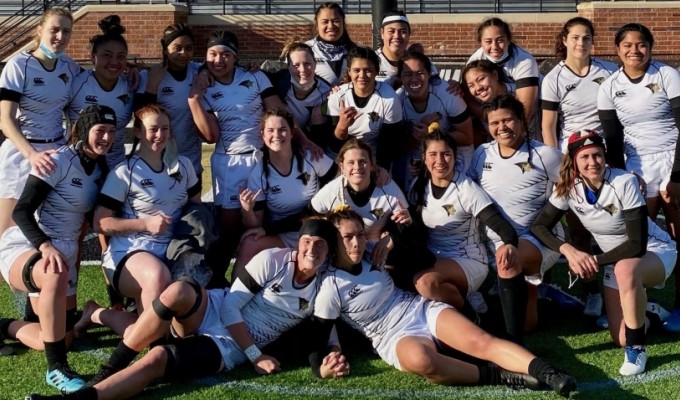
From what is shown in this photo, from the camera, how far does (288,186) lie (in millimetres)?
5496

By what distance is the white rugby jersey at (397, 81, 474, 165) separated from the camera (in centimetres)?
580

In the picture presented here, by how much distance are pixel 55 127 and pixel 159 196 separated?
3.35 feet

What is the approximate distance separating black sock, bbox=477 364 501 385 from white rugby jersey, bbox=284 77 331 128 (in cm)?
215

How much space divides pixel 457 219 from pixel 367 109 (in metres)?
0.91

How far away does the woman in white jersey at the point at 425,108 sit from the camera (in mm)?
5711

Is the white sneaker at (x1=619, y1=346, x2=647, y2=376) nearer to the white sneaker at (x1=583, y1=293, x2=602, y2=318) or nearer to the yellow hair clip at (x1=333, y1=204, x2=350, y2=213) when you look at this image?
the white sneaker at (x1=583, y1=293, x2=602, y2=318)

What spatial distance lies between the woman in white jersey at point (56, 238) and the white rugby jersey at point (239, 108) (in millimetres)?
912

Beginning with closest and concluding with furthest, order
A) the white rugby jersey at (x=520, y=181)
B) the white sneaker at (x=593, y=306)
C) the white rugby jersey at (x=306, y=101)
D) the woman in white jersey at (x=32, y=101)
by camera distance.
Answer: the white rugby jersey at (x=520, y=181) < the woman in white jersey at (x=32, y=101) < the white sneaker at (x=593, y=306) < the white rugby jersey at (x=306, y=101)

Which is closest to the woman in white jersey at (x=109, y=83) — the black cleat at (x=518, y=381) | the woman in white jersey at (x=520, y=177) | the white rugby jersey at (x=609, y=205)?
the woman in white jersey at (x=520, y=177)

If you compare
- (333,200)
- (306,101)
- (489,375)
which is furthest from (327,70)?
(489,375)

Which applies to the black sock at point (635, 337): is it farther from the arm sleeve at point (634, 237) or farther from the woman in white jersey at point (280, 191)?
the woman in white jersey at point (280, 191)

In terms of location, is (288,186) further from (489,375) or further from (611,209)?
(611,209)

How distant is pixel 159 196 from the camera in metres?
5.08

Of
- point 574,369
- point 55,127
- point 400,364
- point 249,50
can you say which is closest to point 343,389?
point 400,364
